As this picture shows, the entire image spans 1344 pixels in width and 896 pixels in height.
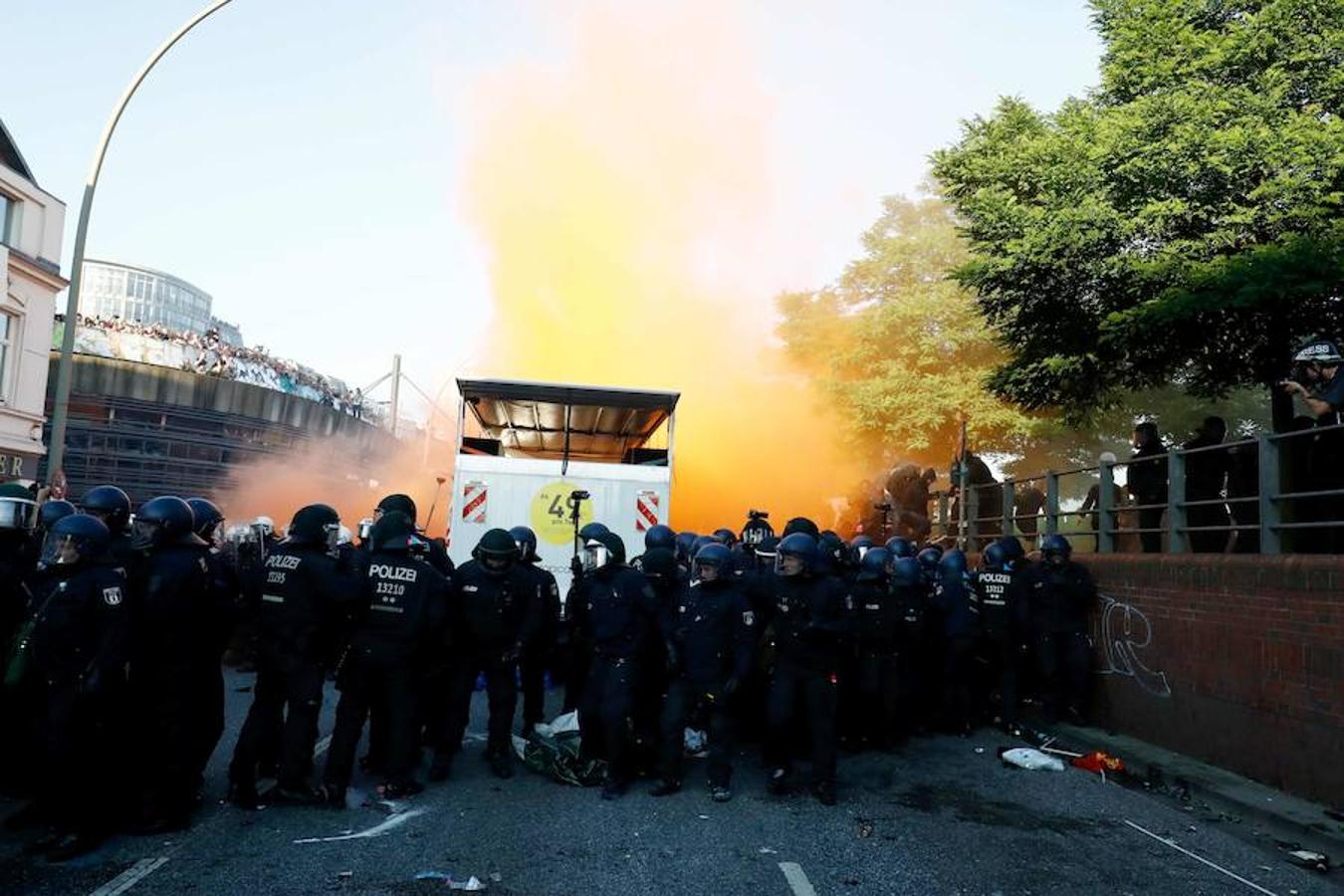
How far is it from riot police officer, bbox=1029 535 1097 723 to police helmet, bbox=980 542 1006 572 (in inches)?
13.4

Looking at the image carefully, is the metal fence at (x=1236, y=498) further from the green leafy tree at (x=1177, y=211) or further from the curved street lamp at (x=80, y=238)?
the curved street lamp at (x=80, y=238)

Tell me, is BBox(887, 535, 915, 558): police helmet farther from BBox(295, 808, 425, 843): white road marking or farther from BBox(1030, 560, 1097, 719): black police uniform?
BBox(295, 808, 425, 843): white road marking

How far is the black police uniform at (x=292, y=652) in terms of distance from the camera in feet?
21.0

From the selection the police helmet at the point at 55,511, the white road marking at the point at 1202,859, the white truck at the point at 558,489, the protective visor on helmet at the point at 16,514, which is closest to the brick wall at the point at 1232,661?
the white road marking at the point at 1202,859

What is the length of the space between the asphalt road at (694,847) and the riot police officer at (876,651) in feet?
4.96

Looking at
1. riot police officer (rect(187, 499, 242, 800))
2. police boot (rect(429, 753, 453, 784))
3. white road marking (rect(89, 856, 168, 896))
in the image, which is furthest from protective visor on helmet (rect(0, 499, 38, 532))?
police boot (rect(429, 753, 453, 784))

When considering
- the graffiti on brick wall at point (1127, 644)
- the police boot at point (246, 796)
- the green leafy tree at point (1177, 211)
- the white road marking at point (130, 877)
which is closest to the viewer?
the white road marking at point (130, 877)

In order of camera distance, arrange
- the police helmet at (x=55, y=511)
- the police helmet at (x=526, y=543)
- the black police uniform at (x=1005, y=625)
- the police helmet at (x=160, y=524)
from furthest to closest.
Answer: the black police uniform at (x=1005, y=625) → the police helmet at (x=526, y=543) → the police helmet at (x=55, y=511) → the police helmet at (x=160, y=524)

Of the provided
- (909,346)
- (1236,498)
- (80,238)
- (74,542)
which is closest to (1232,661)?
(1236,498)

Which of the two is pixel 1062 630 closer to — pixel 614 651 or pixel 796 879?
pixel 614 651

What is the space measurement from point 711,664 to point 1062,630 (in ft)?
15.5

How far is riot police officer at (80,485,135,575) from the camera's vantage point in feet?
20.2

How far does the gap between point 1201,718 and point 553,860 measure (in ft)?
19.0

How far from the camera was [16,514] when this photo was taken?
21.3 ft
